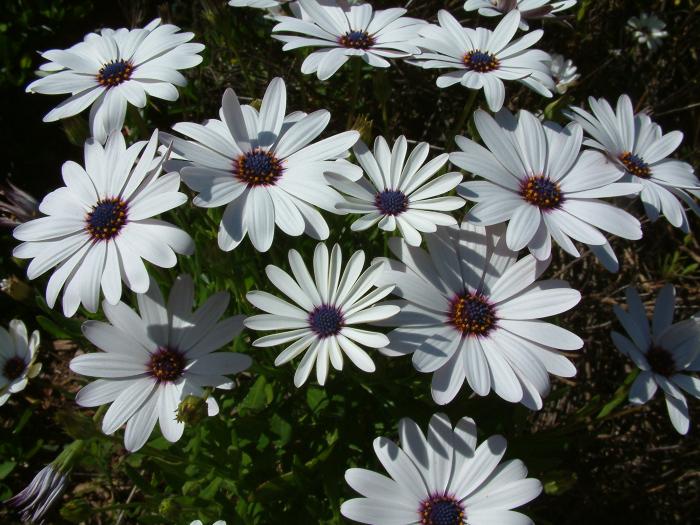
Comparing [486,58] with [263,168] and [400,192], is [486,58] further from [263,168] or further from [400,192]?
[263,168]

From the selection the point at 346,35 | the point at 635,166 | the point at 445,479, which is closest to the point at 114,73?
the point at 346,35

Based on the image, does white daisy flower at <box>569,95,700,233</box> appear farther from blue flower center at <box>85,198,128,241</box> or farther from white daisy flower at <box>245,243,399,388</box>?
blue flower center at <box>85,198,128,241</box>

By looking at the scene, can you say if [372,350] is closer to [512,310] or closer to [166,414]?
[512,310]

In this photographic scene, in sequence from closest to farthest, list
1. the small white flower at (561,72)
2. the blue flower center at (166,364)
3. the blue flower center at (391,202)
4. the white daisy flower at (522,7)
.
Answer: the blue flower center at (166,364), the blue flower center at (391,202), the white daisy flower at (522,7), the small white flower at (561,72)

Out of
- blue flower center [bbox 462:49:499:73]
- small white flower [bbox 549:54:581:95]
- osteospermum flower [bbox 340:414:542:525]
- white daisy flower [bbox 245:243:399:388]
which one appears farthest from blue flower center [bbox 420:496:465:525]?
small white flower [bbox 549:54:581:95]

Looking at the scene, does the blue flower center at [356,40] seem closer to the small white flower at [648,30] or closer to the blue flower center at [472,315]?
the blue flower center at [472,315]

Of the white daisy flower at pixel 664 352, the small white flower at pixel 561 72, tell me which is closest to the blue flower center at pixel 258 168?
the white daisy flower at pixel 664 352
